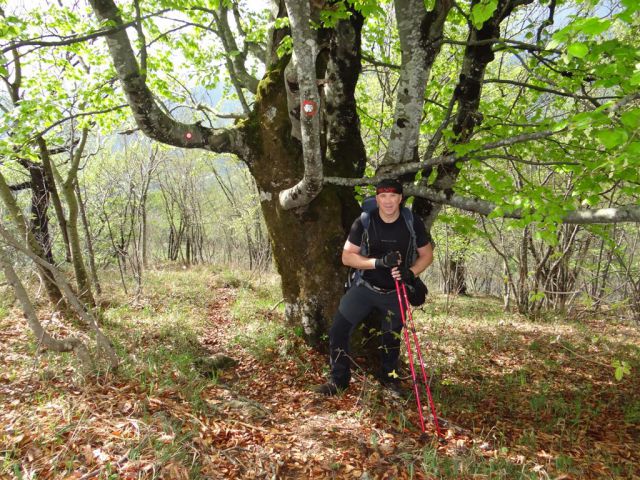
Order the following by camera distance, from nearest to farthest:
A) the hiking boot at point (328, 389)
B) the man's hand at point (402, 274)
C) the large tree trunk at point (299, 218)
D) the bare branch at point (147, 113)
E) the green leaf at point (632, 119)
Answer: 1. the green leaf at point (632, 119)
2. the man's hand at point (402, 274)
3. the bare branch at point (147, 113)
4. the hiking boot at point (328, 389)
5. the large tree trunk at point (299, 218)

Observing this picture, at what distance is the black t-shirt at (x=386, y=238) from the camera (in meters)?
4.00

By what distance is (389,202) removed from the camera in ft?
12.6

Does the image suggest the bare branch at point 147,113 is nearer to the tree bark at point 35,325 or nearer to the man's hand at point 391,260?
the tree bark at point 35,325

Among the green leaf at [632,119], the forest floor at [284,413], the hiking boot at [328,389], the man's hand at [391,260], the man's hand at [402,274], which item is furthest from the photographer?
the hiking boot at [328,389]

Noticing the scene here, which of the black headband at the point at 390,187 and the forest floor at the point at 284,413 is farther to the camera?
the black headband at the point at 390,187

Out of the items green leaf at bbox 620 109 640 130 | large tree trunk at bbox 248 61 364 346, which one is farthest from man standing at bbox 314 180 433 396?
A: green leaf at bbox 620 109 640 130

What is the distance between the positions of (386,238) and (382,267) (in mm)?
322

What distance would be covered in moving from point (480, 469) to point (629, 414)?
280 centimetres

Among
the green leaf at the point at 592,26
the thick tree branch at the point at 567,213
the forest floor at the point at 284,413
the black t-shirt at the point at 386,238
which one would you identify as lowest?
the forest floor at the point at 284,413

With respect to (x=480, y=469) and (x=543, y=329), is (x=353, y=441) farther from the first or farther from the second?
(x=543, y=329)

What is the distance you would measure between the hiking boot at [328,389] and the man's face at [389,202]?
2.18m

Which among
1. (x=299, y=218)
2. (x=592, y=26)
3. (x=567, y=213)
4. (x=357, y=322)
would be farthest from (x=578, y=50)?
(x=299, y=218)

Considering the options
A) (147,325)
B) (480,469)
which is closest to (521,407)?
(480,469)

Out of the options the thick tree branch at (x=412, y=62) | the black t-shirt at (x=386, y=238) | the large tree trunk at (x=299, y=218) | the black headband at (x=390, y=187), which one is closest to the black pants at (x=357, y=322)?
the black t-shirt at (x=386, y=238)
